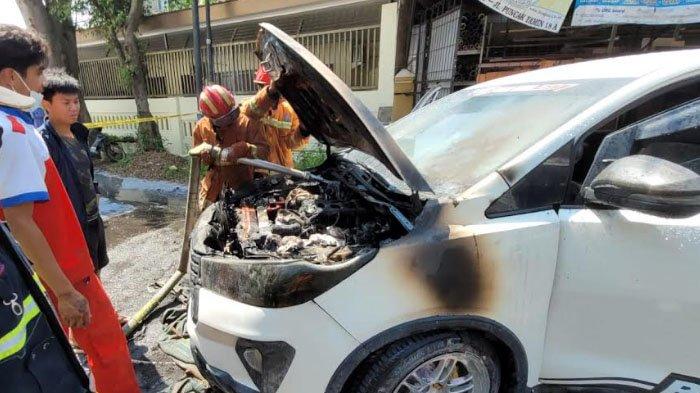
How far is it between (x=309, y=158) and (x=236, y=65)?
10.9 ft

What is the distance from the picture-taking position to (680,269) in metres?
1.56

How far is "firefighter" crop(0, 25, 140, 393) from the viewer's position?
4.91 feet

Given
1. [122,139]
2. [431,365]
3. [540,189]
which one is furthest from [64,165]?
[122,139]

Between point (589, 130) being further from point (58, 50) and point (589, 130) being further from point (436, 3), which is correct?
point (58, 50)

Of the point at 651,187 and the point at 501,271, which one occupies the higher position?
the point at 651,187

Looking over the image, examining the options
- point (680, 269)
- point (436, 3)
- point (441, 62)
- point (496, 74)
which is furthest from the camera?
point (436, 3)

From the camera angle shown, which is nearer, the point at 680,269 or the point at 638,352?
the point at 680,269

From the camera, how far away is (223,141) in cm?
326

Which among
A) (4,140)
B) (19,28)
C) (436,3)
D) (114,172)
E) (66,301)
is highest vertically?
(436,3)

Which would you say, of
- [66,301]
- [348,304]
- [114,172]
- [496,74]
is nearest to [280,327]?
[348,304]

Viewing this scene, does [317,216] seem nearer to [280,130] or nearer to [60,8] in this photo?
[280,130]

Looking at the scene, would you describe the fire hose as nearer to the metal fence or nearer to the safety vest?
the safety vest

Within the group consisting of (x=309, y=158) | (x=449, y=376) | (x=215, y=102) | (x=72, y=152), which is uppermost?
(x=215, y=102)

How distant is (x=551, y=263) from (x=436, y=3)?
679cm
